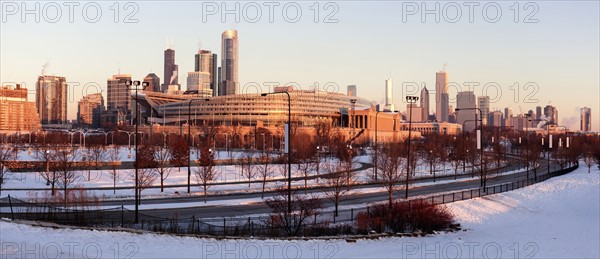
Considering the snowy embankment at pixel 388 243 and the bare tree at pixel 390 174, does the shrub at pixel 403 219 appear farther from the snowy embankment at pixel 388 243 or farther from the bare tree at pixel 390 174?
the bare tree at pixel 390 174

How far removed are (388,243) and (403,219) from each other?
429 centimetres

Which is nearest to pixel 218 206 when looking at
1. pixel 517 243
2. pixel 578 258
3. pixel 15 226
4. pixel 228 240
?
pixel 228 240

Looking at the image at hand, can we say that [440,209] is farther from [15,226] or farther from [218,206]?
[15,226]

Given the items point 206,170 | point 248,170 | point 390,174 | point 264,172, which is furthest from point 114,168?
point 390,174

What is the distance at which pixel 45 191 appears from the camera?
45.1 meters

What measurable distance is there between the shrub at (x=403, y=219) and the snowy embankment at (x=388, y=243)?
3.95ft

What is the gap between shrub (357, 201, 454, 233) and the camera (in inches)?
1238

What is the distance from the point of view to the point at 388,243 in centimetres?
2791

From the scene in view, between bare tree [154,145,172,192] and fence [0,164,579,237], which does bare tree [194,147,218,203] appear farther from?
fence [0,164,579,237]

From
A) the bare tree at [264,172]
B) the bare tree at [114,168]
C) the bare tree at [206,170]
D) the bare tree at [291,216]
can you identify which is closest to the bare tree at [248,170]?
the bare tree at [264,172]

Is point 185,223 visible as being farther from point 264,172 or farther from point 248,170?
point 264,172

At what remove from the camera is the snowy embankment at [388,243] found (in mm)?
22734

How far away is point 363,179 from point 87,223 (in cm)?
3899

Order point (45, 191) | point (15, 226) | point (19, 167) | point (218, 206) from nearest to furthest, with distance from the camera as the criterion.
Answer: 1. point (15, 226)
2. point (218, 206)
3. point (45, 191)
4. point (19, 167)
